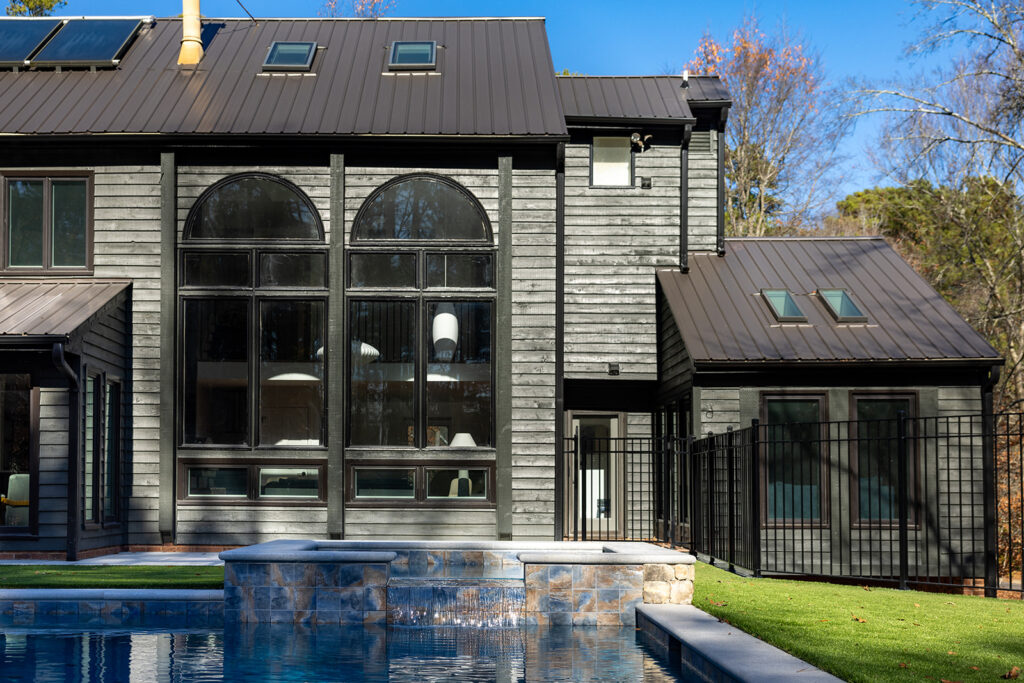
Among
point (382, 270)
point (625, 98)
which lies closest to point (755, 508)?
point (382, 270)

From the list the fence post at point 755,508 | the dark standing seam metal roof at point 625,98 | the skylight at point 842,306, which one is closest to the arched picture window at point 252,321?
the dark standing seam metal roof at point 625,98

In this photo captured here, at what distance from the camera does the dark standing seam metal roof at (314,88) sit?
14.6m

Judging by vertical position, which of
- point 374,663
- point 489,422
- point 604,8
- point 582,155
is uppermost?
point 604,8

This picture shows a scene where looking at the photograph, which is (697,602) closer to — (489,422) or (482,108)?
(489,422)

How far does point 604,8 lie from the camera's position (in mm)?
36906

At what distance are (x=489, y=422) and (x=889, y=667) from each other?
907 cm

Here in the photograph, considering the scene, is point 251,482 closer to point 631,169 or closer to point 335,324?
point 335,324

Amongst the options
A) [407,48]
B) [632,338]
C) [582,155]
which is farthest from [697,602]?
[407,48]

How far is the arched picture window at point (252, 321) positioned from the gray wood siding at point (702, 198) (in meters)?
6.32

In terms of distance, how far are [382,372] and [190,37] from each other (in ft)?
21.2

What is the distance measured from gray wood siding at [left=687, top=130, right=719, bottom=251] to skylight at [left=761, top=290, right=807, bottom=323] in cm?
164

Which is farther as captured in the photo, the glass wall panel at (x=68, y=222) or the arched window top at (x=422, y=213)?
the arched window top at (x=422, y=213)

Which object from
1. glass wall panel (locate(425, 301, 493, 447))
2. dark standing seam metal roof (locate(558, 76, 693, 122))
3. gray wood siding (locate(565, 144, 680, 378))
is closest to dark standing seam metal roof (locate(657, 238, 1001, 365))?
gray wood siding (locate(565, 144, 680, 378))

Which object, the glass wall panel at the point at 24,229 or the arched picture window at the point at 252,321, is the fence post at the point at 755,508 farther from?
the glass wall panel at the point at 24,229
